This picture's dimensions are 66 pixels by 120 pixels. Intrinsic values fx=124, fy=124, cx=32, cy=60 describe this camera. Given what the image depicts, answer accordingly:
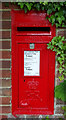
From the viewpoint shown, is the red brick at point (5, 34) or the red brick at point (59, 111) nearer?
the red brick at point (5, 34)

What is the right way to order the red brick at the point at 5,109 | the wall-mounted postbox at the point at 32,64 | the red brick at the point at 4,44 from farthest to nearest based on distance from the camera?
the red brick at the point at 5,109 → the red brick at the point at 4,44 → the wall-mounted postbox at the point at 32,64

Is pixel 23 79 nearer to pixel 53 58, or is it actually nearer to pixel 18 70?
pixel 18 70

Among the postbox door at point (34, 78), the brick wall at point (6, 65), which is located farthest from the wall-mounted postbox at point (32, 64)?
the brick wall at point (6, 65)

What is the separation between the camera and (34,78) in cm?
202

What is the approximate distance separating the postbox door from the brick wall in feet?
0.66

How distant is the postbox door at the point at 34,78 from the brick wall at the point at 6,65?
20cm

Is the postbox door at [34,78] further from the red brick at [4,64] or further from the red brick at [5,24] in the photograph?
the red brick at [5,24]

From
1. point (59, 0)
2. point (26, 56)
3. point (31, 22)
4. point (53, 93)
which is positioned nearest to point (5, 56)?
point (26, 56)

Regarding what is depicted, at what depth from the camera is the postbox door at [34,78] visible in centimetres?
197

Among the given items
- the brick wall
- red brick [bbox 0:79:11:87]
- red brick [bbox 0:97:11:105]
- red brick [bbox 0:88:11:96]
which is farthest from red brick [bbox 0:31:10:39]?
red brick [bbox 0:97:11:105]

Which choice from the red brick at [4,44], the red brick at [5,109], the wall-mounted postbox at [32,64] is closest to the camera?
the wall-mounted postbox at [32,64]

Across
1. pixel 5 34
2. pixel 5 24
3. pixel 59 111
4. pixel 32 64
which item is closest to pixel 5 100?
pixel 32 64

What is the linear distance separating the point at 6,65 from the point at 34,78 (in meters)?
0.52

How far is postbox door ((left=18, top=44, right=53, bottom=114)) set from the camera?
1.97 metres
